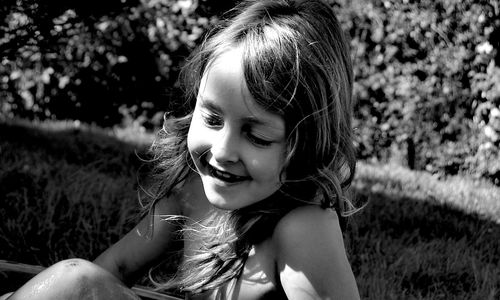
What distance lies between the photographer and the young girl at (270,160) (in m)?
1.77

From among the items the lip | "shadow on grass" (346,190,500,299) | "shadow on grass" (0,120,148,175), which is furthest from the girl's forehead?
"shadow on grass" (0,120,148,175)

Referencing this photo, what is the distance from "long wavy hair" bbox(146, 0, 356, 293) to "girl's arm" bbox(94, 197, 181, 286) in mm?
232

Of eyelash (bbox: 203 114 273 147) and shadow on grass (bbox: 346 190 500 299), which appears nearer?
eyelash (bbox: 203 114 273 147)

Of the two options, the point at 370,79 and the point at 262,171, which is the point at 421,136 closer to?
the point at 370,79

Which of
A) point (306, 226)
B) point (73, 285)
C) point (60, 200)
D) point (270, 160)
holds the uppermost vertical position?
point (270, 160)

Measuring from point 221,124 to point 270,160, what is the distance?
16cm

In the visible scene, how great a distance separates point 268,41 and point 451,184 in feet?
9.43

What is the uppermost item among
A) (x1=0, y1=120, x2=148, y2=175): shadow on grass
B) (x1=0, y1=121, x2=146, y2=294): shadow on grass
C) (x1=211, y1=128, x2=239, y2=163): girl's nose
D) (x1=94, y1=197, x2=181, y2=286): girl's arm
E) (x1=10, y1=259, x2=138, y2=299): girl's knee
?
(x1=211, y1=128, x2=239, y2=163): girl's nose

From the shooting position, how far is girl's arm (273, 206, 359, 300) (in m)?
1.75

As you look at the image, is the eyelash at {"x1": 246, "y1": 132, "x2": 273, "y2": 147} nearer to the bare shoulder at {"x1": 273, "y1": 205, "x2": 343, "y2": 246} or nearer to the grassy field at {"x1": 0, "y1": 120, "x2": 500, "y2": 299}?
the bare shoulder at {"x1": 273, "y1": 205, "x2": 343, "y2": 246}

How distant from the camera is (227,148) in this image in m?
1.77

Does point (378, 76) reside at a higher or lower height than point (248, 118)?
lower

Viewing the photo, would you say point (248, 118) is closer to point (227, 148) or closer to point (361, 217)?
point (227, 148)

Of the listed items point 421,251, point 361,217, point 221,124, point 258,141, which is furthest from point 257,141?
point 361,217
